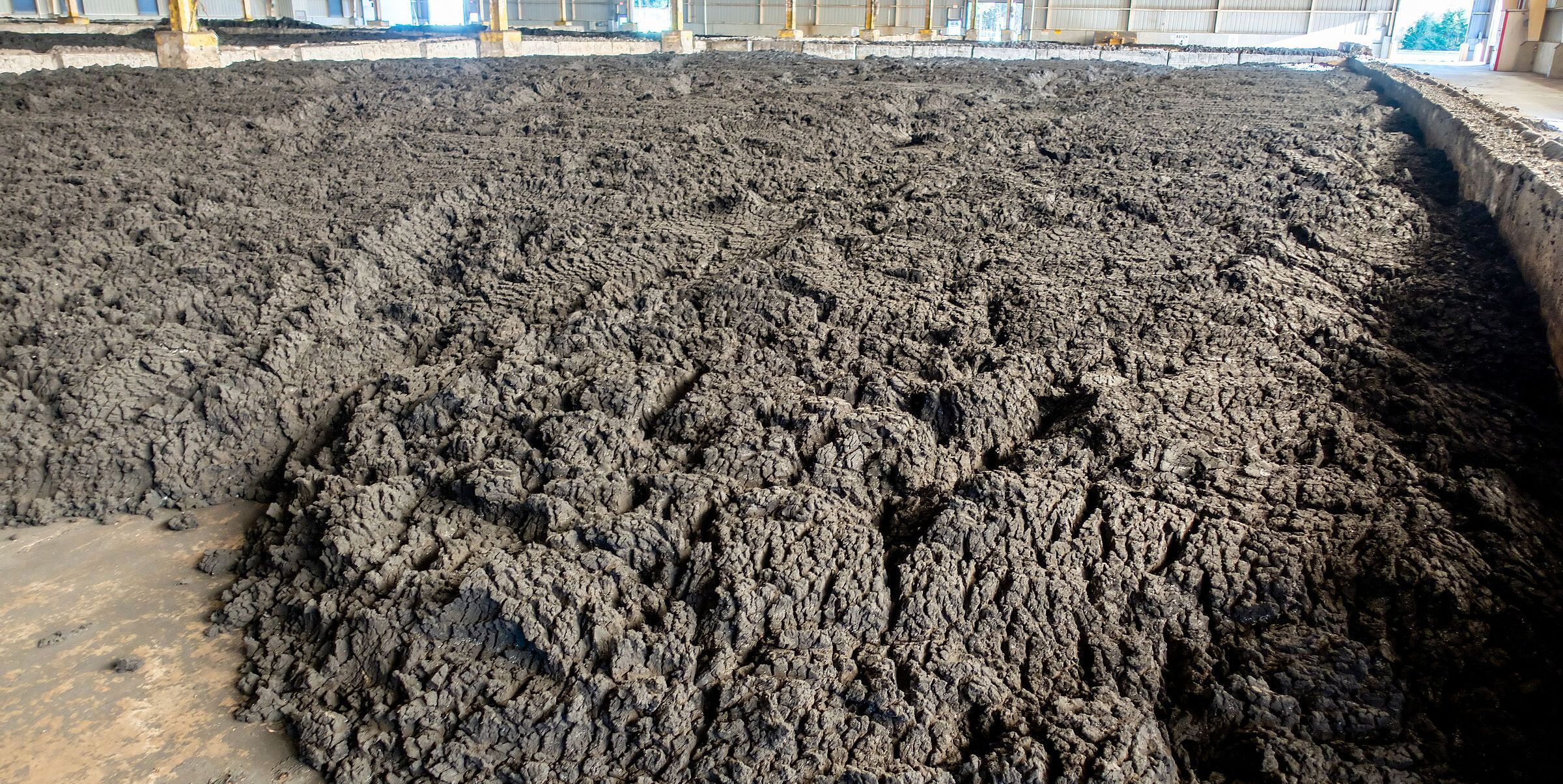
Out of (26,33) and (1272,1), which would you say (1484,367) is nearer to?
(26,33)

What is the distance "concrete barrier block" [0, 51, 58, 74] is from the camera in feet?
33.6

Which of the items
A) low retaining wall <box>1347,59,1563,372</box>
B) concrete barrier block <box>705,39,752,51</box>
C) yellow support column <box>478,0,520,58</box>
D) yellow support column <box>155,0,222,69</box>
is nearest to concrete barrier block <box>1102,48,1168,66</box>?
concrete barrier block <box>705,39,752,51</box>

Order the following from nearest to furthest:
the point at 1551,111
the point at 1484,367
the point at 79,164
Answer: the point at 1484,367
the point at 79,164
the point at 1551,111

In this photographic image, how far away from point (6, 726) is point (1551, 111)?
1412cm

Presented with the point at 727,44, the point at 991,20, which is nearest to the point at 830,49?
the point at 727,44

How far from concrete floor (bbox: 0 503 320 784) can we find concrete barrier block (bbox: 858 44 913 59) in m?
17.3

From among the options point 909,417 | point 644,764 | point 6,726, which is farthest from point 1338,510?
point 6,726

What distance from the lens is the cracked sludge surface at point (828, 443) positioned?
9.16 ft

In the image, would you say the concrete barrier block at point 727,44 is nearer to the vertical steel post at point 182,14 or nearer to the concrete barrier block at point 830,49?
the concrete barrier block at point 830,49

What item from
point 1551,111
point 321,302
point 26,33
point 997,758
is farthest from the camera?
point 26,33

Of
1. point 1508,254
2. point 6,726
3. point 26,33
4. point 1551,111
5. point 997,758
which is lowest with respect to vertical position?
point 6,726

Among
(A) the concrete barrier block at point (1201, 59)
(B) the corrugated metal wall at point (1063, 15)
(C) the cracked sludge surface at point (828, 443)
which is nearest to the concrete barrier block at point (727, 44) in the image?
(A) the concrete barrier block at point (1201, 59)

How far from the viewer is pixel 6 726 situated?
305cm

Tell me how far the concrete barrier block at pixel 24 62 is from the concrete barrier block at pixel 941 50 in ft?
45.1
